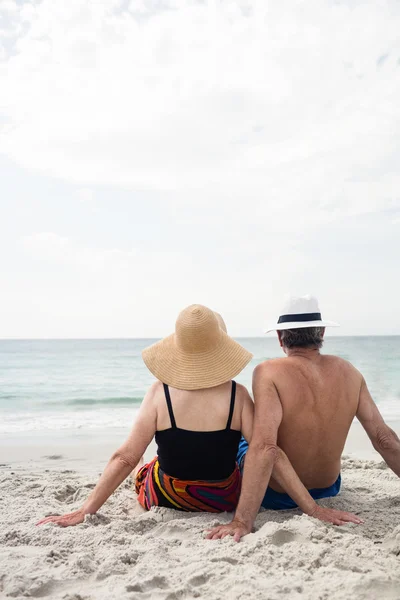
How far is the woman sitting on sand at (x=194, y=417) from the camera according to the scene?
2.89 m

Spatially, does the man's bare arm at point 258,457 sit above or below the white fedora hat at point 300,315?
below

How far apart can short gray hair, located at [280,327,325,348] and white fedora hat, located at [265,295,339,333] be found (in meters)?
0.05

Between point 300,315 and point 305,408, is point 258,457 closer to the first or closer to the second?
point 305,408

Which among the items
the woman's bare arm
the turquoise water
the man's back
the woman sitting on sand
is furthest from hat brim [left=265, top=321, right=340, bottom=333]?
the turquoise water

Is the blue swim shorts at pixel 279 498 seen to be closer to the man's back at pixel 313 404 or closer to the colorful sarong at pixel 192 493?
the man's back at pixel 313 404

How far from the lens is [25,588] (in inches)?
82.3

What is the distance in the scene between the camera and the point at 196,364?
294 centimetres

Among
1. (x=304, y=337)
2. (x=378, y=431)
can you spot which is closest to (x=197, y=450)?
(x=304, y=337)

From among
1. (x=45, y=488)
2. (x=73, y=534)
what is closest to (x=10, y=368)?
(x=45, y=488)

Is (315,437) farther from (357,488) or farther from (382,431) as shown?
(357,488)

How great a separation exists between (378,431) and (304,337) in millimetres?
758

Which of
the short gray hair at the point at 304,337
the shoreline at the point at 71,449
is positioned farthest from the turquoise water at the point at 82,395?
the short gray hair at the point at 304,337

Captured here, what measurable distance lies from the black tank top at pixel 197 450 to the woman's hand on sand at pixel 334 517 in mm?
552

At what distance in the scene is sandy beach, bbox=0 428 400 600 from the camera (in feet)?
6.53
